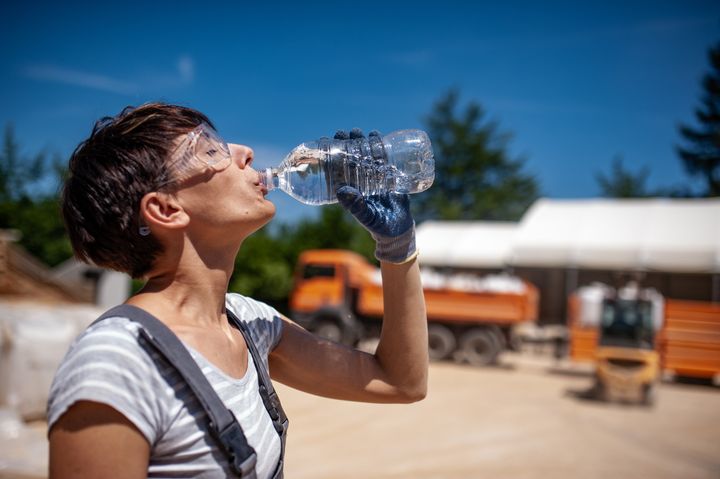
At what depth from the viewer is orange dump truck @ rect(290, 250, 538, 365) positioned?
14.1 meters

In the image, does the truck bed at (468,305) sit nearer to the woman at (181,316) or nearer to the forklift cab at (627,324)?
the forklift cab at (627,324)

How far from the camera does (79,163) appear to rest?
1.43 meters

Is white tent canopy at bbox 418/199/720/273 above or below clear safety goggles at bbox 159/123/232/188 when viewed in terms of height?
above

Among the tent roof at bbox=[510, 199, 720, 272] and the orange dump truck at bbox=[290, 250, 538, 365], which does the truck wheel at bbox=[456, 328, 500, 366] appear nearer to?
the orange dump truck at bbox=[290, 250, 538, 365]

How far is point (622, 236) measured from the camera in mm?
17641

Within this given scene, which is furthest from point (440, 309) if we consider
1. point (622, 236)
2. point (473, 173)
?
point (473, 173)

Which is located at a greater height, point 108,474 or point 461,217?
point 461,217

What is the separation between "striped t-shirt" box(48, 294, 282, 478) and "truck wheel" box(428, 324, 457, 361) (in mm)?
13130

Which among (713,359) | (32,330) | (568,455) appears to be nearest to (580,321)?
(713,359)

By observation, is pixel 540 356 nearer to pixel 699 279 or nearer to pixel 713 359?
pixel 713 359

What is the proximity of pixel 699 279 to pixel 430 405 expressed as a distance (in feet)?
47.9

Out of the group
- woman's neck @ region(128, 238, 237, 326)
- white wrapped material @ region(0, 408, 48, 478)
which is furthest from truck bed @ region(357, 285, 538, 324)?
woman's neck @ region(128, 238, 237, 326)

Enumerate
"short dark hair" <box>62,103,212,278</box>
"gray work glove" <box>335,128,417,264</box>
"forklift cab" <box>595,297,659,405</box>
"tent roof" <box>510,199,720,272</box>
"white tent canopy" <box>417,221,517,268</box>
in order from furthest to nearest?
"white tent canopy" <box>417,221,517,268</box>
"tent roof" <box>510,199,720,272</box>
"forklift cab" <box>595,297,659,405</box>
"gray work glove" <box>335,128,417,264</box>
"short dark hair" <box>62,103,212,278</box>

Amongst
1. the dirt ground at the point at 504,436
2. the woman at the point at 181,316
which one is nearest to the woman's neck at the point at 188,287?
the woman at the point at 181,316
